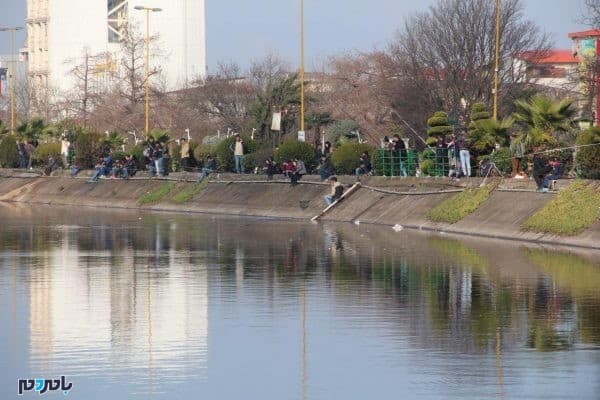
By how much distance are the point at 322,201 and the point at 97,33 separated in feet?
367

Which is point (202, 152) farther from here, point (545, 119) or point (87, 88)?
point (87, 88)

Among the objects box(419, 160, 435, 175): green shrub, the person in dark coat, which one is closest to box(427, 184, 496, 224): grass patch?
the person in dark coat

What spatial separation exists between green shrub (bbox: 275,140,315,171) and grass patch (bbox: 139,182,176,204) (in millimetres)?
6332

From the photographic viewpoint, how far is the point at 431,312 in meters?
23.4

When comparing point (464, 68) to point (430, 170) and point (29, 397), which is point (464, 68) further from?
point (29, 397)

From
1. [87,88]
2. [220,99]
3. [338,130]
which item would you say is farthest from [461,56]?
[87,88]

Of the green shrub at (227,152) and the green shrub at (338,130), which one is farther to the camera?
the green shrub at (338,130)

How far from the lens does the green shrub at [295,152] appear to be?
196 feet

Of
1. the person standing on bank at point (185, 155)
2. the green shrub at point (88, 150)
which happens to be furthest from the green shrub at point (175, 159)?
the green shrub at point (88, 150)

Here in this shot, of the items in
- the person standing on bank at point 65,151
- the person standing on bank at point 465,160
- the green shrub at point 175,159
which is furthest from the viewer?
the person standing on bank at point 65,151

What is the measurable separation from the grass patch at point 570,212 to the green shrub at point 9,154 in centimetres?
5126

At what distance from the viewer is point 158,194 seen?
6456 cm

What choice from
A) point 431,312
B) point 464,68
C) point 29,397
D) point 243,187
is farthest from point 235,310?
Answer: point 464,68

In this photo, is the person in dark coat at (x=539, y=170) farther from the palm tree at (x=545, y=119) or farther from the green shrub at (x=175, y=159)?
the green shrub at (x=175, y=159)
